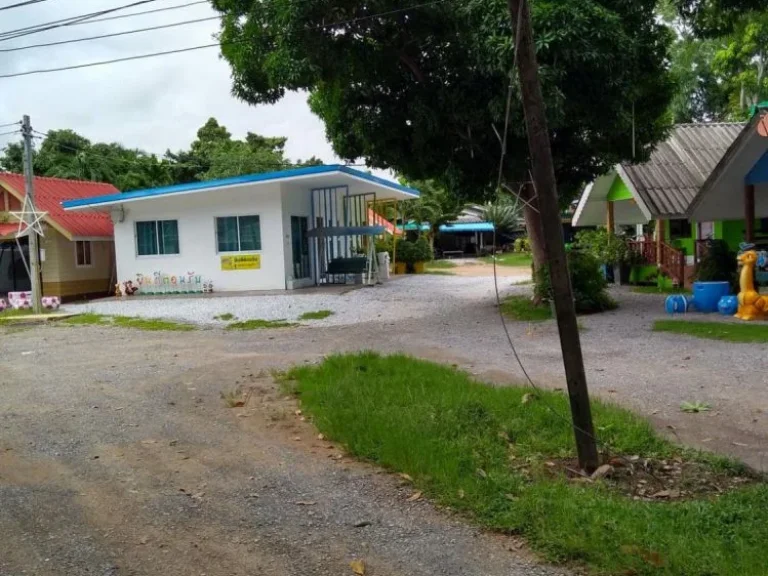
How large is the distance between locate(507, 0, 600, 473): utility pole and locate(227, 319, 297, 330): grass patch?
10.7 meters

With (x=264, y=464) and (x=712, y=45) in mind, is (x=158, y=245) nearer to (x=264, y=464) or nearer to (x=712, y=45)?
(x=264, y=464)

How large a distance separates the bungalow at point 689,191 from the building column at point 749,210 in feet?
0.09

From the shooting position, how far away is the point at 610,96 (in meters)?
12.8

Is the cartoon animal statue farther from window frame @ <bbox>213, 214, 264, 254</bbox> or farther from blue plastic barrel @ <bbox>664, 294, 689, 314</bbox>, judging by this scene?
window frame @ <bbox>213, 214, 264, 254</bbox>

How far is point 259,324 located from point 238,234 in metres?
7.46

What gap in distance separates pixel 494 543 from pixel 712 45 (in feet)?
120

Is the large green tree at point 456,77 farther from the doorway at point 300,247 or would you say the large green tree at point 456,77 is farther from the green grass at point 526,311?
the doorway at point 300,247

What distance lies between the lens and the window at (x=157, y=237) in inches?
920

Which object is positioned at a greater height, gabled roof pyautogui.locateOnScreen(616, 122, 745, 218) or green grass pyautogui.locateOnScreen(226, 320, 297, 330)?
gabled roof pyautogui.locateOnScreen(616, 122, 745, 218)

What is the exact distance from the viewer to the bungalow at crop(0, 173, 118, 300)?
77.7ft

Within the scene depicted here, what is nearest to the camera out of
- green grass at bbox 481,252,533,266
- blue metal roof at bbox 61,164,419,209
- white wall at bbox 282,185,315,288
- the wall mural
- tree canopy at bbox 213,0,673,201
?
tree canopy at bbox 213,0,673,201

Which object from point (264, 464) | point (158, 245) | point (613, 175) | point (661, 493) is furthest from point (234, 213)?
point (661, 493)

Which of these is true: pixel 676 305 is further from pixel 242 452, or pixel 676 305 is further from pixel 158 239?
pixel 158 239

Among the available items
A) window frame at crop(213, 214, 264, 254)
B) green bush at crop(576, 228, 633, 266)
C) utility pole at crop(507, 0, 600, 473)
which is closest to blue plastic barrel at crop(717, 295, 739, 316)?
green bush at crop(576, 228, 633, 266)
